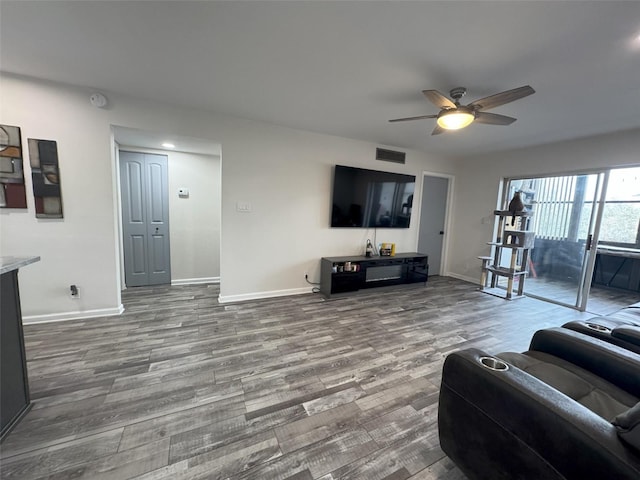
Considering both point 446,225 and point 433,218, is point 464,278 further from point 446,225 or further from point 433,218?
point 433,218

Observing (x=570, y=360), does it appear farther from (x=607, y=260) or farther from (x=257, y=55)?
(x=607, y=260)

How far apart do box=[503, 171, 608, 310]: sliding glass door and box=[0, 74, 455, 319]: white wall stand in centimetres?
273

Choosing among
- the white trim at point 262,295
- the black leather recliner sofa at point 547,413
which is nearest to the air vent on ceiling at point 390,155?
the white trim at point 262,295

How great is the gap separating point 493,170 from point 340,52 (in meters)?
4.16

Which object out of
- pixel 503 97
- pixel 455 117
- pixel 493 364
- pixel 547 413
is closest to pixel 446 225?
pixel 455 117

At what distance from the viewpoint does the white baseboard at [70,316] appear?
103 inches

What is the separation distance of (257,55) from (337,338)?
2658 millimetres

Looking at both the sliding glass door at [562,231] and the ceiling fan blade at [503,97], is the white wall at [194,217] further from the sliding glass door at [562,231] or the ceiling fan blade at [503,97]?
the sliding glass door at [562,231]

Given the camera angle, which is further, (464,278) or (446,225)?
(446,225)

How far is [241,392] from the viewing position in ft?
5.90

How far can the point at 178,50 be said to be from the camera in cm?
193

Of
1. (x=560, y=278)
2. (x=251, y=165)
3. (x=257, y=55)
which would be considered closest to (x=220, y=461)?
(x=257, y=55)

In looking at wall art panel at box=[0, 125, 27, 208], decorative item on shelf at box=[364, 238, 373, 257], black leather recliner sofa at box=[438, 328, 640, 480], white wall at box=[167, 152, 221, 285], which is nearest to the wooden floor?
black leather recliner sofa at box=[438, 328, 640, 480]

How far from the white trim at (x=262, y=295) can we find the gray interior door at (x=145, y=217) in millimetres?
1442
